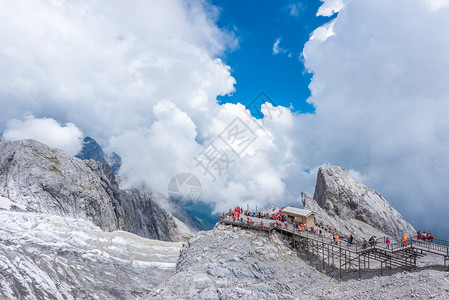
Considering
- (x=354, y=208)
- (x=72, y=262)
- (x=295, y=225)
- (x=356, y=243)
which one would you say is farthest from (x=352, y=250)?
(x=72, y=262)

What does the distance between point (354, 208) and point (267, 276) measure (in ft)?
189

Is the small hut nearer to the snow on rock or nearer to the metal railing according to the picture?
the metal railing

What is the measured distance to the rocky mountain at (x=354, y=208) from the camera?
76.4m

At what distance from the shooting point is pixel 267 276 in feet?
119

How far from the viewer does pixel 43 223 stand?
60.8 metres

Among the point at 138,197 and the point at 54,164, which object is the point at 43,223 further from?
the point at 138,197

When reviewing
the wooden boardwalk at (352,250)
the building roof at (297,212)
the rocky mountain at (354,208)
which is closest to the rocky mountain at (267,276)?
the wooden boardwalk at (352,250)

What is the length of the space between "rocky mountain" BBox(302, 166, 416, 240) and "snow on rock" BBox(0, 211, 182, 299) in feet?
152

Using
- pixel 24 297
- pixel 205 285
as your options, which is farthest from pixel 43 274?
pixel 205 285

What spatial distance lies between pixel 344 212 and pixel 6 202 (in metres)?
107

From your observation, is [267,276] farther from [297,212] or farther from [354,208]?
[354,208]

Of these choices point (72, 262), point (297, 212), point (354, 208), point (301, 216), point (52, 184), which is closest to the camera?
point (72, 262)

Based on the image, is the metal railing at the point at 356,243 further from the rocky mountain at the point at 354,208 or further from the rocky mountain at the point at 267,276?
the rocky mountain at the point at 354,208

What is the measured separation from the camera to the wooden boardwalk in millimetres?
35656
